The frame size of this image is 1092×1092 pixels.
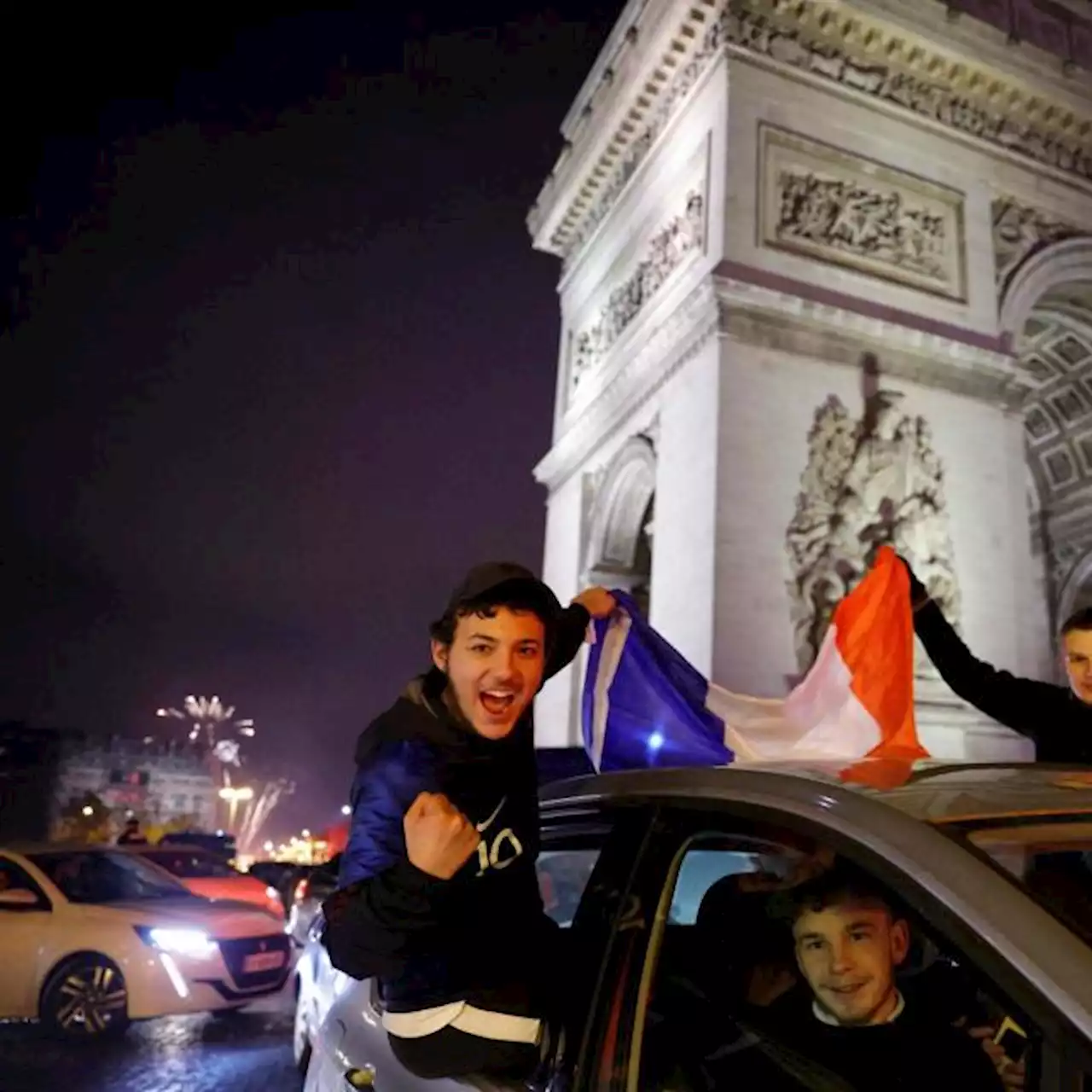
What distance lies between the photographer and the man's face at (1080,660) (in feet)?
10.3

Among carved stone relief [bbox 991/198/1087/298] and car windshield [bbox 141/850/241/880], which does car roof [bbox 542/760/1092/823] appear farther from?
carved stone relief [bbox 991/198/1087/298]

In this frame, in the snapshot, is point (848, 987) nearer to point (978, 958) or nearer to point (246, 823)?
point (978, 958)

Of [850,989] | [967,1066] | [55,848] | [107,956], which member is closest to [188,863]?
[55,848]

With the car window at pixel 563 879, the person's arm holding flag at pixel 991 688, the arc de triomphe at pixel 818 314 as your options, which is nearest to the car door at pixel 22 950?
the car window at pixel 563 879

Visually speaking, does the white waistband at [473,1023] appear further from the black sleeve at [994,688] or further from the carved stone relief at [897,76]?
the carved stone relief at [897,76]

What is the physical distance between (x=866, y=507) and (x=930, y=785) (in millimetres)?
9851

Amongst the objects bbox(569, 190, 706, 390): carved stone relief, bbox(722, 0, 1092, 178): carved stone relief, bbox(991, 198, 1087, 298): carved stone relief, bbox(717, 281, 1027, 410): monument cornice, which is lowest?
bbox(717, 281, 1027, 410): monument cornice

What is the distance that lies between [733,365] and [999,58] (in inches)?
253

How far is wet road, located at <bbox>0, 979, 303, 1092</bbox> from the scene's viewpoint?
17.7 ft

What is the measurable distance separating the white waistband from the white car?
578 centimetres

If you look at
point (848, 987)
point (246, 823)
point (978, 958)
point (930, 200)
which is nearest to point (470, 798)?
point (848, 987)

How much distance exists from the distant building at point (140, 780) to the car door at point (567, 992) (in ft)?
182

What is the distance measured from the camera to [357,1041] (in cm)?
226

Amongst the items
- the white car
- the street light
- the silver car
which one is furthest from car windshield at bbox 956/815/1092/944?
the street light
